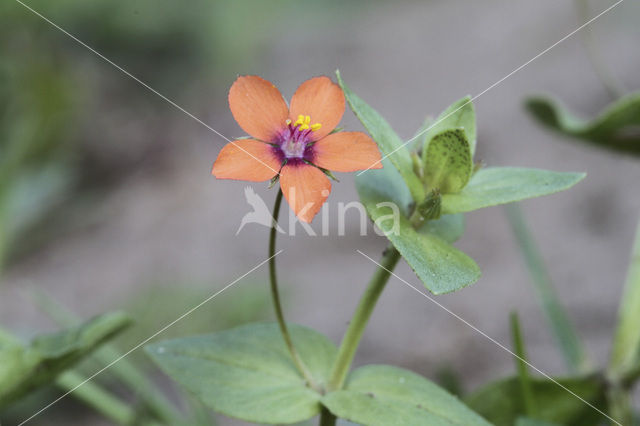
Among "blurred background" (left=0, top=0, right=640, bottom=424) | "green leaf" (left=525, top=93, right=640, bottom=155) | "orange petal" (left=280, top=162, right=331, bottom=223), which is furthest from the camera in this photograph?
"blurred background" (left=0, top=0, right=640, bottom=424)

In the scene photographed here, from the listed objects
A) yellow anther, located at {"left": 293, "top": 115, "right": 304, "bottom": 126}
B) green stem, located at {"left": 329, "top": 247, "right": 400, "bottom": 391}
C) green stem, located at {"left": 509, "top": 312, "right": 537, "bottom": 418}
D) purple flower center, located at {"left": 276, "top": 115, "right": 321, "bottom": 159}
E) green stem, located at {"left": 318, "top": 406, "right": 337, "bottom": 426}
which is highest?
yellow anther, located at {"left": 293, "top": 115, "right": 304, "bottom": 126}

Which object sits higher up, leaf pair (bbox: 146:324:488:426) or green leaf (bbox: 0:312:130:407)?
green leaf (bbox: 0:312:130:407)

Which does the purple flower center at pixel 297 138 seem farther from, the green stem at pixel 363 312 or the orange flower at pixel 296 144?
the green stem at pixel 363 312

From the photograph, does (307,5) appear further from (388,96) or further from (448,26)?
(388,96)

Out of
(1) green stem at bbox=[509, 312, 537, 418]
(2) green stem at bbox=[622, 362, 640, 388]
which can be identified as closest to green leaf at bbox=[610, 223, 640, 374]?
(2) green stem at bbox=[622, 362, 640, 388]

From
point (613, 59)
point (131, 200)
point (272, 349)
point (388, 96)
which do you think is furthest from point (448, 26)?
point (272, 349)

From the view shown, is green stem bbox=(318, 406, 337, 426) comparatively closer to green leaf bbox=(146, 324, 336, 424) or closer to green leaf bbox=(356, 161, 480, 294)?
green leaf bbox=(146, 324, 336, 424)
